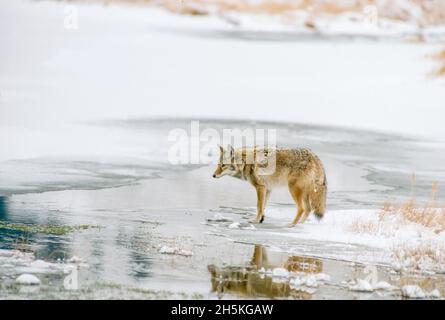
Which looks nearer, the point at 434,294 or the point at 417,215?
the point at 434,294

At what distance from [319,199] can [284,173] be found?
27cm

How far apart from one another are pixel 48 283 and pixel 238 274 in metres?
0.98

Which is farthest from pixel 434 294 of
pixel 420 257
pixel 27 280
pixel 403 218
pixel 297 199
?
pixel 27 280

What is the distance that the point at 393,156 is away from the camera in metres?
7.46

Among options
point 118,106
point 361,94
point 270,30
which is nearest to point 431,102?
point 361,94

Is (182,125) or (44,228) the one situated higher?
(182,125)

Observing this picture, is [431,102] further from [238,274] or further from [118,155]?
[238,274]

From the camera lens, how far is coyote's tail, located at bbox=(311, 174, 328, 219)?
19.8ft

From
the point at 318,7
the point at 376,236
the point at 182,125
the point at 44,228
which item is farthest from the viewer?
the point at 318,7

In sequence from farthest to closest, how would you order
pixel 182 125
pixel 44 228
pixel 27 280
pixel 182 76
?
pixel 182 76, pixel 182 125, pixel 44 228, pixel 27 280

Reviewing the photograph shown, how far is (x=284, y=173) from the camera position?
19.9 ft

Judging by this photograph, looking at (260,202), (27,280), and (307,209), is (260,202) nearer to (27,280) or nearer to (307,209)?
(307,209)

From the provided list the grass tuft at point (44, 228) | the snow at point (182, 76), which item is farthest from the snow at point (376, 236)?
the snow at point (182, 76)
